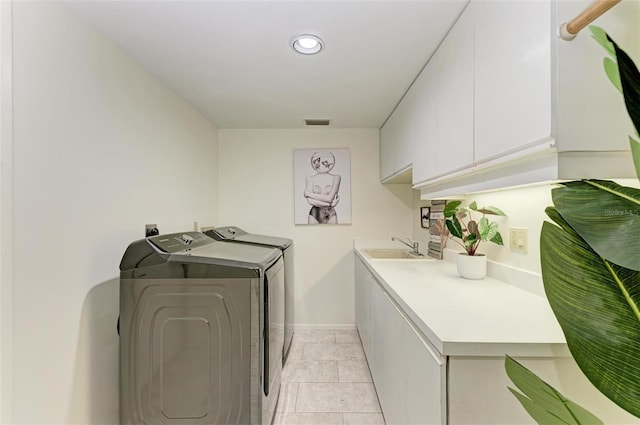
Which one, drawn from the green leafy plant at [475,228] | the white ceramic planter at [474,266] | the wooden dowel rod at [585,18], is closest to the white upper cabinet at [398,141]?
the green leafy plant at [475,228]

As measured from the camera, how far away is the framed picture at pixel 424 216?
2844 mm

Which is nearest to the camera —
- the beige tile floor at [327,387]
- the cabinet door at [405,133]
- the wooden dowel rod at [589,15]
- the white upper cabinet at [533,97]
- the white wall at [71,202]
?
the wooden dowel rod at [589,15]

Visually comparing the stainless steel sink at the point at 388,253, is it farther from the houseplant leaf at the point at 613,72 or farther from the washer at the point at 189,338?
the houseplant leaf at the point at 613,72

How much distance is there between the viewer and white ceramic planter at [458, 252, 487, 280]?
158 cm

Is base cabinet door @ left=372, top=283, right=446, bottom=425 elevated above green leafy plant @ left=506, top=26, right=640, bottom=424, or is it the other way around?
green leafy plant @ left=506, top=26, right=640, bottom=424

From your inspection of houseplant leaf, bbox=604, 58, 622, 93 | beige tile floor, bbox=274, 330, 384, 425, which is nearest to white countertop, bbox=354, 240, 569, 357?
houseplant leaf, bbox=604, 58, 622, 93

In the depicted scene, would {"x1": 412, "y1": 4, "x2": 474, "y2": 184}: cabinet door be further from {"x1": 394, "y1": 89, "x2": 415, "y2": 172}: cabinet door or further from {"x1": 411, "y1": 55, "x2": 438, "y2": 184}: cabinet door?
{"x1": 394, "y1": 89, "x2": 415, "y2": 172}: cabinet door

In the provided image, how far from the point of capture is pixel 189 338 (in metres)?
1.41

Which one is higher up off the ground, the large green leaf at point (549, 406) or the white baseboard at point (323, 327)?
the large green leaf at point (549, 406)

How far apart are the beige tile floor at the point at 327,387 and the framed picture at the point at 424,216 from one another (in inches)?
55.1

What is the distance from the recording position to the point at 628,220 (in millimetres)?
517

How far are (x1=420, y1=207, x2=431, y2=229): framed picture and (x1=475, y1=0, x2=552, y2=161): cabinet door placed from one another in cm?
173

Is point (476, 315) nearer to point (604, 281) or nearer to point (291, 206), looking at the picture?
point (604, 281)

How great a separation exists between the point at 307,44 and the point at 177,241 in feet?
4.39
